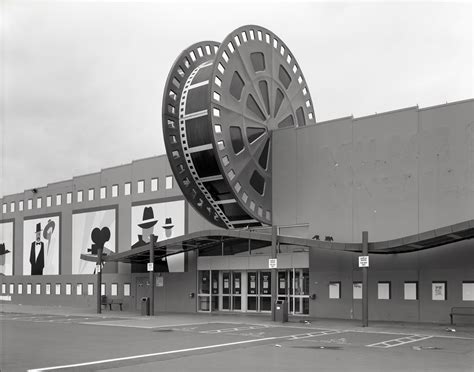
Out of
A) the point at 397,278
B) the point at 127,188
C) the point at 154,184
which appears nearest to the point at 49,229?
the point at 127,188

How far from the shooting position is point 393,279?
3019 centimetres

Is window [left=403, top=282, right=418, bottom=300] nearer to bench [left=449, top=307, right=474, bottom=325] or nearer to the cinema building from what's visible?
the cinema building

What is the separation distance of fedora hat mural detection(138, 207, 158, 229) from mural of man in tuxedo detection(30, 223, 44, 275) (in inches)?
501

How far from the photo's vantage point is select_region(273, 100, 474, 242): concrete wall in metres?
29.0

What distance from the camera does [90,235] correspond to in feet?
155

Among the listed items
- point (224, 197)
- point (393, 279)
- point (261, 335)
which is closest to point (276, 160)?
point (224, 197)

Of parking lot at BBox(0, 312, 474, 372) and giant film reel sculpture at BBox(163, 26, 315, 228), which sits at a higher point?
giant film reel sculpture at BBox(163, 26, 315, 228)

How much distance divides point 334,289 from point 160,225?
1414 cm

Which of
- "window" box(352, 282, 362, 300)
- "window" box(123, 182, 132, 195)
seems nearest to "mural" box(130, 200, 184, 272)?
"window" box(123, 182, 132, 195)

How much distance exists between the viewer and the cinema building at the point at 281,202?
29.1m

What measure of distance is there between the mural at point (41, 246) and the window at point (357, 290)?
2677 centimetres

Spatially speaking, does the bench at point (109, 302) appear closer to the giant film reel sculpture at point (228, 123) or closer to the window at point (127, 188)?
the window at point (127, 188)

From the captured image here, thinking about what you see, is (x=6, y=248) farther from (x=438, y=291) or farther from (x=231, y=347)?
(x=231, y=347)

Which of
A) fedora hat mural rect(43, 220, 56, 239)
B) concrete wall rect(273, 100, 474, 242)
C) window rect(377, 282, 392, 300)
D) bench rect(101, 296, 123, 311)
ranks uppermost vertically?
concrete wall rect(273, 100, 474, 242)
